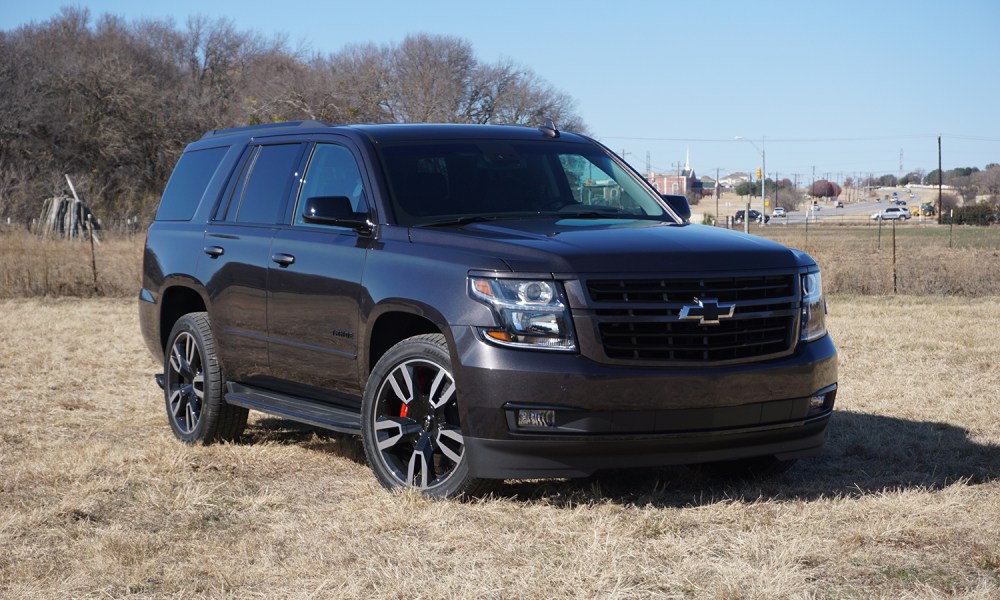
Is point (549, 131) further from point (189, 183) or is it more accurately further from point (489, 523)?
point (489, 523)

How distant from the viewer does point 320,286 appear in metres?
6.36

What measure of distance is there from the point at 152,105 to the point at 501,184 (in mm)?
49667

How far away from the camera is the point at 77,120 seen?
171 ft

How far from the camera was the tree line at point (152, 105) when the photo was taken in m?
49.0

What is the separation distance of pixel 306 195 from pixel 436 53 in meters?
51.2

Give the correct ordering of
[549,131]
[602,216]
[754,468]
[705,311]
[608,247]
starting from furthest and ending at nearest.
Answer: [549,131] < [602,216] < [754,468] < [608,247] < [705,311]

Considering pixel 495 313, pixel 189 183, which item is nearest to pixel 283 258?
pixel 495 313

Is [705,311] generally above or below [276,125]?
below

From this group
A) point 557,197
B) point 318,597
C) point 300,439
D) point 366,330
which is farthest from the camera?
point 300,439

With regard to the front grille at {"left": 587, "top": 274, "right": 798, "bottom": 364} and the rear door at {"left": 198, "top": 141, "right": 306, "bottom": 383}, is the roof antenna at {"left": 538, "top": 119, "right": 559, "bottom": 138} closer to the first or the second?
the rear door at {"left": 198, "top": 141, "right": 306, "bottom": 383}

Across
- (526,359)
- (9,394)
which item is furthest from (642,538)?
(9,394)

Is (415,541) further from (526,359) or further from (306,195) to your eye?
(306,195)

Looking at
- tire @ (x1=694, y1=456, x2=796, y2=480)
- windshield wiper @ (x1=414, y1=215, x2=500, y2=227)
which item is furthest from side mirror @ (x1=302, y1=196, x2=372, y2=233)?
tire @ (x1=694, y1=456, x2=796, y2=480)

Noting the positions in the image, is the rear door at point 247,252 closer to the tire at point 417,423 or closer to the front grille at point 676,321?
the tire at point 417,423
